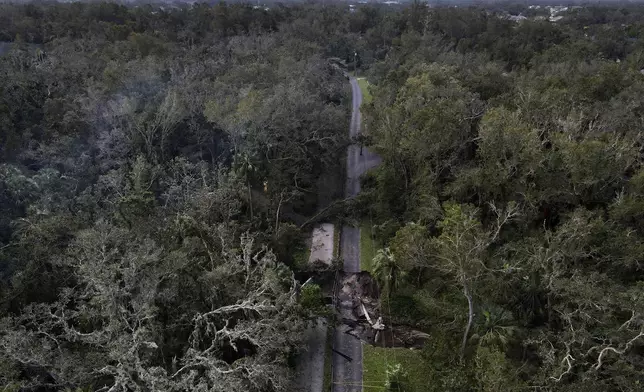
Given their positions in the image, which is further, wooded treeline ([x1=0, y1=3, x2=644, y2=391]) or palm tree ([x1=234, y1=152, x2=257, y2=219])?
palm tree ([x1=234, y1=152, x2=257, y2=219])

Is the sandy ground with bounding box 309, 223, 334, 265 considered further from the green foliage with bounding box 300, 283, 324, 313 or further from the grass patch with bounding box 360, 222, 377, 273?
the green foliage with bounding box 300, 283, 324, 313

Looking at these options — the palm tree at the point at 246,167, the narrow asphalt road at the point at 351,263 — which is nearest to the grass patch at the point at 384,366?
the narrow asphalt road at the point at 351,263

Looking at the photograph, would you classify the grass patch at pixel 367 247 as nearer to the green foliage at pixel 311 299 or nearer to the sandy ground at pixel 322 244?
the sandy ground at pixel 322 244

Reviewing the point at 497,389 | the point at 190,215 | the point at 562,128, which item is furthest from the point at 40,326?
the point at 562,128

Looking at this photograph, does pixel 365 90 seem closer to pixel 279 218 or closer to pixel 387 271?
pixel 279 218

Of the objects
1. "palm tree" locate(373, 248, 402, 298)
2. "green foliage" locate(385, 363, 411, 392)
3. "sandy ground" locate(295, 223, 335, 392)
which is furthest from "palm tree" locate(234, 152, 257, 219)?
"green foliage" locate(385, 363, 411, 392)
